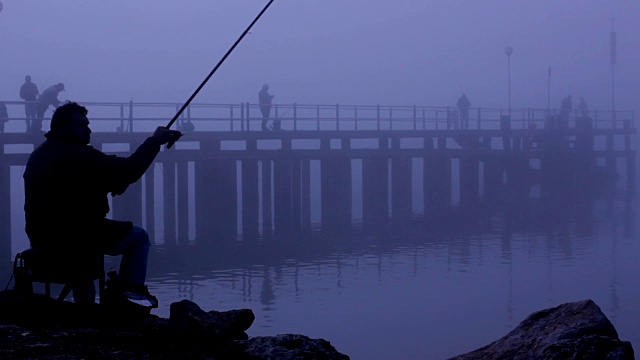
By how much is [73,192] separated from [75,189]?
2cm

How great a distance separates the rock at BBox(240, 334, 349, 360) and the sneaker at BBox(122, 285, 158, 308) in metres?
0.49

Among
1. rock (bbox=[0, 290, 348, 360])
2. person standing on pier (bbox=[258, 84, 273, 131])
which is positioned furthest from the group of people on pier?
rock (bbox=[0, 290, 348, 360])

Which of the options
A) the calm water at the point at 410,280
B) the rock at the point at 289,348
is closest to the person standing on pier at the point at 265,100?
the calm water at the point at 410,280

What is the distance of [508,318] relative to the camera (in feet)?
47.8

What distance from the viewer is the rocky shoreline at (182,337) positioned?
3932 mm

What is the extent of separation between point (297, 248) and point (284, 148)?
511 centimetres

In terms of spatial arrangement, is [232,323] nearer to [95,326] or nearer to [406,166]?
[95,326]

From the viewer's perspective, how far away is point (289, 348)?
4668 mm

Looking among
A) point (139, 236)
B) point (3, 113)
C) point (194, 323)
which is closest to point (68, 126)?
point (139, 236)

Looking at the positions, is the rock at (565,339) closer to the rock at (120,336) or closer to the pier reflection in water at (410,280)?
the rock at (120,336)

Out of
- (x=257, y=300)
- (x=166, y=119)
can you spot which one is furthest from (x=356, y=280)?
(x=166, y=119)

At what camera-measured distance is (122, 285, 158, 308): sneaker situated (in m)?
4.24

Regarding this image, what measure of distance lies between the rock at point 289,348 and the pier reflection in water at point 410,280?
6.79 m

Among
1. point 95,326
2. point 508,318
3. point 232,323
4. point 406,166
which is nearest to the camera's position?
point 95,326
